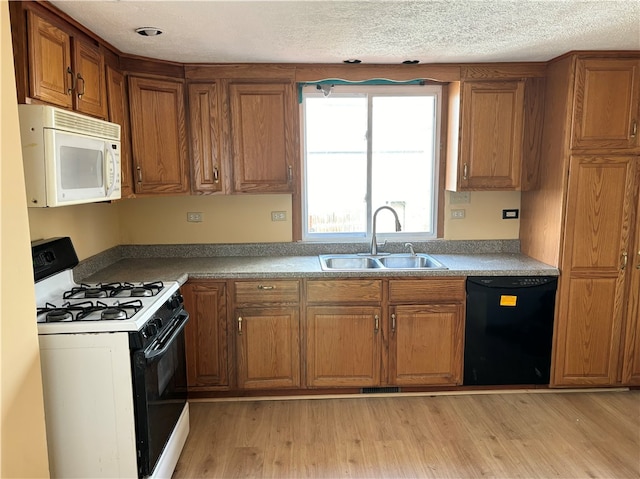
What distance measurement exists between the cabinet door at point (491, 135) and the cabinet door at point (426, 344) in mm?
898

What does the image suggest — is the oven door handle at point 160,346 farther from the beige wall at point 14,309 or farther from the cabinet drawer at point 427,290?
the cabinet drawer at point 427,290

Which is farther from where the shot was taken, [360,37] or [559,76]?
[559,76]

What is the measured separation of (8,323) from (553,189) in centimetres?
298

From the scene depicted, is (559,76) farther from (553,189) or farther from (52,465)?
(52,465)

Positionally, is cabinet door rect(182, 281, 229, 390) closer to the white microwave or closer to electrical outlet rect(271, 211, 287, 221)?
electrical outlet rect(271, 211, 287, 221)

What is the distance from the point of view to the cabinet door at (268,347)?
294 centimetres

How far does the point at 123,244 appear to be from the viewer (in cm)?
338

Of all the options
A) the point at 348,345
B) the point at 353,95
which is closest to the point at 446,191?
the point at 353,95

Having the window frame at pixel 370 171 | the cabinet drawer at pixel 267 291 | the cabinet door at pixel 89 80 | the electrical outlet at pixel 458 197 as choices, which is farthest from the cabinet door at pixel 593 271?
the cabinet door at pixel 89 80

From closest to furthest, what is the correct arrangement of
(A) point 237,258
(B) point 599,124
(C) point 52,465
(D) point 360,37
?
1. (C) point 52,465
2. (D) point 360,37
3. (B) point 599,124
4. (A) point 237,258

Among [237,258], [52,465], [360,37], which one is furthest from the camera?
[237,258]

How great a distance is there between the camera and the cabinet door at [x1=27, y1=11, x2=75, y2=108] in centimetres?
188

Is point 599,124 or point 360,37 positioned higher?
point 360,37

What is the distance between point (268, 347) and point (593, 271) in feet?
6.94
